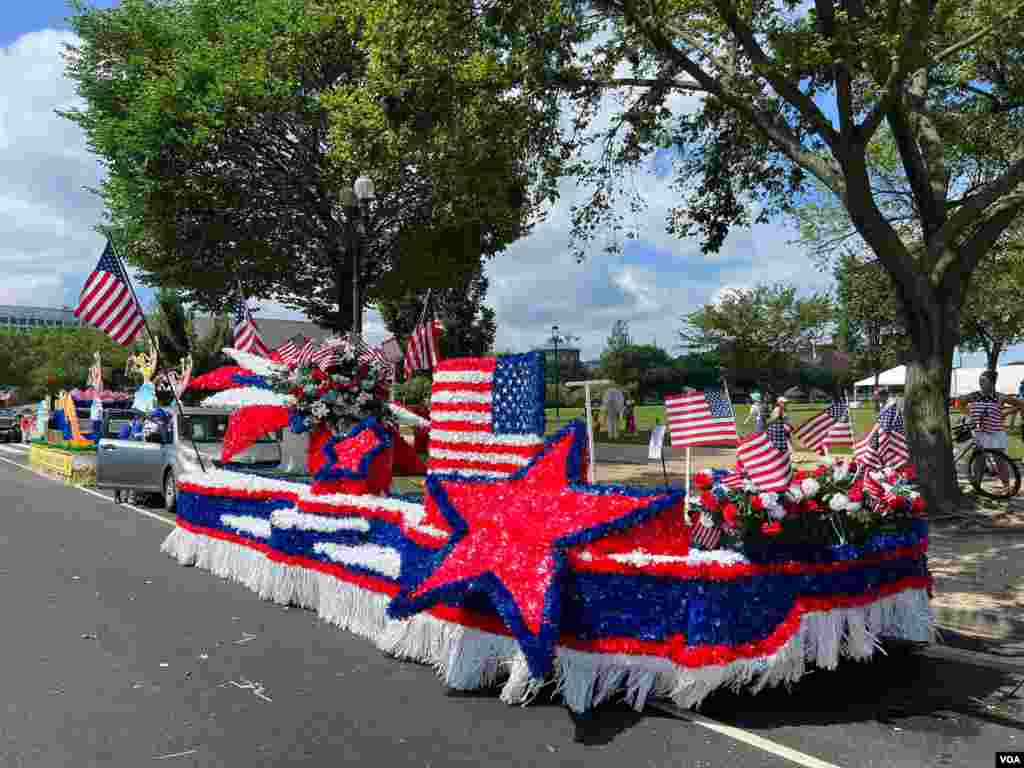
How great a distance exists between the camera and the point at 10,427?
41.8 m

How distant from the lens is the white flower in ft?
16.4

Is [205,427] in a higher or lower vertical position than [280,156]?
lower

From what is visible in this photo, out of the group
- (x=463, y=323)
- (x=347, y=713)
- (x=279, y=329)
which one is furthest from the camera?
(x=279, y=329)

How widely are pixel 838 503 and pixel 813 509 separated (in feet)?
0.53

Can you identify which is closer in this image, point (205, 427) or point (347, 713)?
point (347, 713)

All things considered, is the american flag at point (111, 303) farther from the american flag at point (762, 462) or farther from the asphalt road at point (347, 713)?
the american flag at point (762, 462)

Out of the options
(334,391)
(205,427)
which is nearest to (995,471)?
(334,391)

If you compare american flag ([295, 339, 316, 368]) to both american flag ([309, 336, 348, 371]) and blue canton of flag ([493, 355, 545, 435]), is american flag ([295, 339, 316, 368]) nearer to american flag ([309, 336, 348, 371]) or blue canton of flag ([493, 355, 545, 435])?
american flag ([309, 336, 348, 371])

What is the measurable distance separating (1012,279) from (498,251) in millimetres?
17748

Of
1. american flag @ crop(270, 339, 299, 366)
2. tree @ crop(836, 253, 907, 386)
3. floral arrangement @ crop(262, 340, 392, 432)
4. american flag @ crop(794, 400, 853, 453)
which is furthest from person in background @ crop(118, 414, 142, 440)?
tree @ crop(836, 253, 907, 386)

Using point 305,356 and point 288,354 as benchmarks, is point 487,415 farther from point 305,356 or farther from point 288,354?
point 288,354

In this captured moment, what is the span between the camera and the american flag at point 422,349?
29.5 ft

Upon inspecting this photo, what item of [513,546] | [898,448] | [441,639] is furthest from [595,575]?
[898,448]

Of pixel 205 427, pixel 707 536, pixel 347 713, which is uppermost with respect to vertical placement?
pixel 205 427
